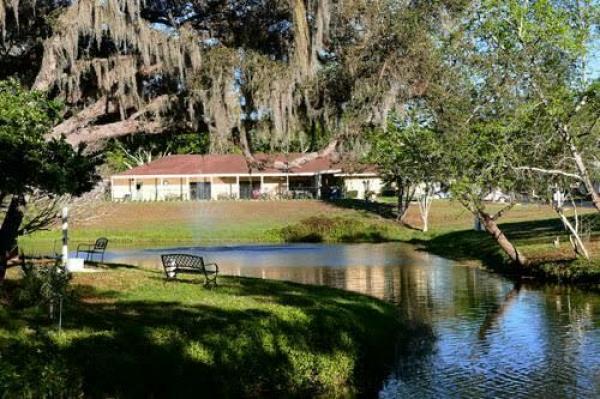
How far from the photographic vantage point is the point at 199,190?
7800 centimetres

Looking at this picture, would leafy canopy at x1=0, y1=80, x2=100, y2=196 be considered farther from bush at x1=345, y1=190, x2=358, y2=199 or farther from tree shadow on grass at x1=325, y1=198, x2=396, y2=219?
bush at x1=345, y1=190, x2=358, y2=199

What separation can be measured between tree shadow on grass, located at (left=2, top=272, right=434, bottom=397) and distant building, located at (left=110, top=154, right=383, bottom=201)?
5966 centimetres

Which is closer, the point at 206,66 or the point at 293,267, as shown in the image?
the point at 206,66

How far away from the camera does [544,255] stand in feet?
93.5

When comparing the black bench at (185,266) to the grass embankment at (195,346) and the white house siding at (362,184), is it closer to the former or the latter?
the grass embankment at (195,346)

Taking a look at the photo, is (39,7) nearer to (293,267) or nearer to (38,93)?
(38,93)

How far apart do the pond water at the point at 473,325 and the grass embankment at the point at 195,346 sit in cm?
89

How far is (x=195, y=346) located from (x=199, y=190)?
67665 millimetres

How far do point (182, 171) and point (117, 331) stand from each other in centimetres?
6608

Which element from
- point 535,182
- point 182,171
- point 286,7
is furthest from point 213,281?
point 182,171

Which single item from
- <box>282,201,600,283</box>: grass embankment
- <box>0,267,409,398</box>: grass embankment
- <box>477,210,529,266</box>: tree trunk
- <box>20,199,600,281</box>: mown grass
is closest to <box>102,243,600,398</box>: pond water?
<box>0,267,409,398</box>: grass embankment

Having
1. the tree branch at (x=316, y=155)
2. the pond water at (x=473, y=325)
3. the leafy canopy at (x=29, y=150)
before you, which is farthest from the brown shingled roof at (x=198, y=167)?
the leafy canopy at (x=29, y=150)

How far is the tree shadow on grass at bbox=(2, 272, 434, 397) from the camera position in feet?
32.4

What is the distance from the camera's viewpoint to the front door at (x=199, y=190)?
77.8 metres
